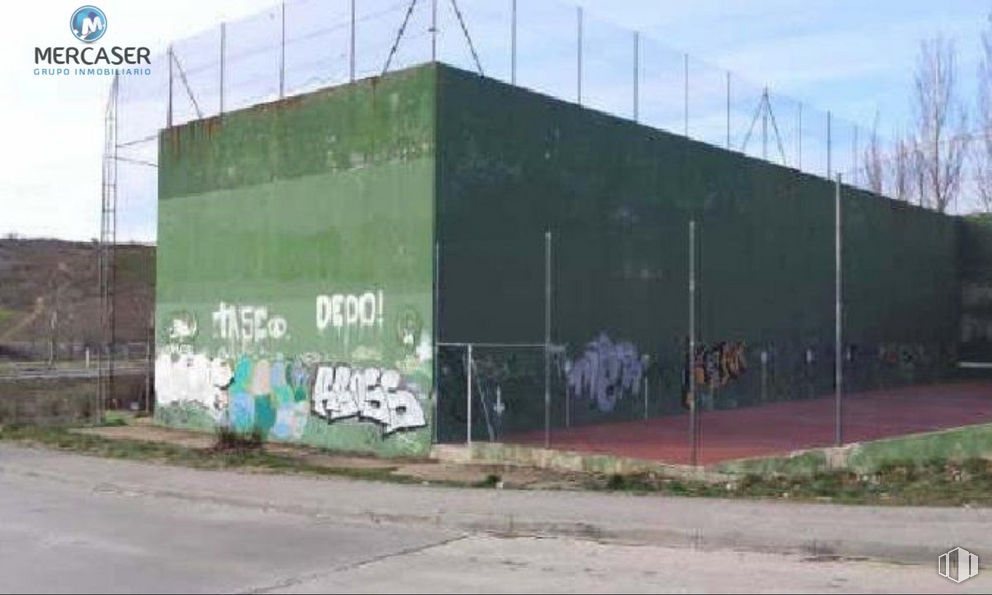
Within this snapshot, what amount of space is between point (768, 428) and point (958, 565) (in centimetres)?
1334

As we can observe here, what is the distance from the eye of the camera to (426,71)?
20.7 metres

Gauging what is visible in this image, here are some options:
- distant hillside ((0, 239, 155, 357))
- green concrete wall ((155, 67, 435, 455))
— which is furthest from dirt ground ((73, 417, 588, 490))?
distant hillside ((0, 239, 155, 357))

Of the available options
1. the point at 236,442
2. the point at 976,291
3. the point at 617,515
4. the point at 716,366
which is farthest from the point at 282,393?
the point at 976,291

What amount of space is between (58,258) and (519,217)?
93.3m

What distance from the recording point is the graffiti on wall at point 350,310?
842 inches

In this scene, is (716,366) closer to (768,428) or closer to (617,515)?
(768,428)

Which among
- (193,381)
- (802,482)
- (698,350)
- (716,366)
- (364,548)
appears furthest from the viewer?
(716,366)

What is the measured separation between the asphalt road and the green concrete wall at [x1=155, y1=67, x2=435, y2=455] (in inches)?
191

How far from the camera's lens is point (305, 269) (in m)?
23.2

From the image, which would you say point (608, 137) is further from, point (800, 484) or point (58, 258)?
point (58, 258)

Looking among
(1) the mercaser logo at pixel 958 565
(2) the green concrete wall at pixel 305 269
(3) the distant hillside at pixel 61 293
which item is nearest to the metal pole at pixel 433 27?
(2) the green concrete wall at pixel 305 269

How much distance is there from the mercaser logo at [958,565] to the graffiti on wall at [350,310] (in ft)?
41.7

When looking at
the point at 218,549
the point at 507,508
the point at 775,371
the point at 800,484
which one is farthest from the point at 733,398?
the point at 218,549

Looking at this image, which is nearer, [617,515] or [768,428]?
[617,515]
